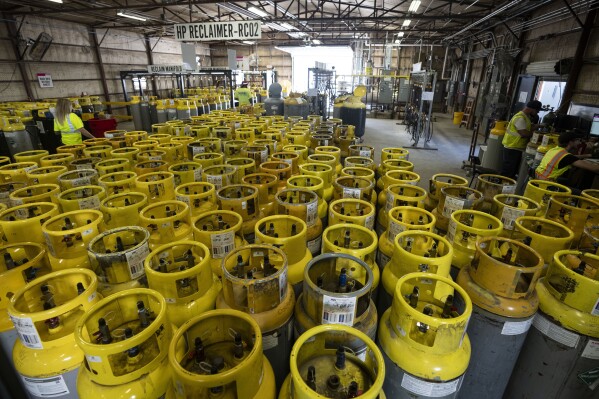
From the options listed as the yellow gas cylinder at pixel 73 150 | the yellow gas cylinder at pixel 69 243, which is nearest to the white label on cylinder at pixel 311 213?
the yellow gas cylinder at pixel 69 243

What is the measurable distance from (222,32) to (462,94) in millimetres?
12921

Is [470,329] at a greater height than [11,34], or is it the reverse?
[11,34]

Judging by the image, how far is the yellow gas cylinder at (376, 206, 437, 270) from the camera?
2141 mm

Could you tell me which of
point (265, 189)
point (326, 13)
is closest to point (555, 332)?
point (265, 189)

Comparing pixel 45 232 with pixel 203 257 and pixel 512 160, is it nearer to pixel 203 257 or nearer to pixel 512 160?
pixel 203 257

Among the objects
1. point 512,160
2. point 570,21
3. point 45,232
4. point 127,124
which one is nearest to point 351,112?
point 512,160

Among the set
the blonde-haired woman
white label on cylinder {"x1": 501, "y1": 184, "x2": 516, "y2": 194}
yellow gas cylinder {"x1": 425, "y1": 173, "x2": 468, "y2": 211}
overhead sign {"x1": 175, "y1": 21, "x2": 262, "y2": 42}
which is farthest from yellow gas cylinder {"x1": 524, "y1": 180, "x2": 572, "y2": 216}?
overhead sign {"x1": 175, "y1": 21, "x2": 262, "y2": 42}

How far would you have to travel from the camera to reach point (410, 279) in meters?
1.68

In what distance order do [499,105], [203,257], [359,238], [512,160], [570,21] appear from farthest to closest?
[499,105], [570,21], [512,160], [359,238], [203,257]

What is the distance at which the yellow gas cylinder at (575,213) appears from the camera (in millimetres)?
2348

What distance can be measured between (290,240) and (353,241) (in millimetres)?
469

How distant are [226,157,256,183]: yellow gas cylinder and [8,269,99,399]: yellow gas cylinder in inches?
72.1

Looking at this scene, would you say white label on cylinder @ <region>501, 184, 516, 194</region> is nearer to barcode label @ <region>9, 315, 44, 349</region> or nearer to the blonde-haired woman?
barcode label @ <region>9, 315, 44, 349</region>

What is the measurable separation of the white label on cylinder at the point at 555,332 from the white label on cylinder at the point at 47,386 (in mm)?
2632
